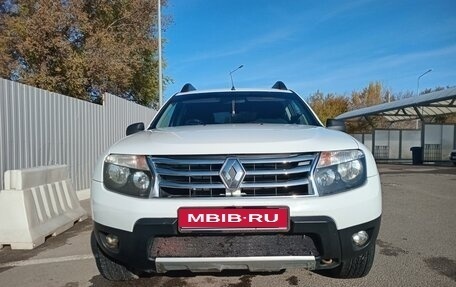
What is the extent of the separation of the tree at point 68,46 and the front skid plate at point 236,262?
576 inches

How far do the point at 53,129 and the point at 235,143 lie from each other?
20.7 feet

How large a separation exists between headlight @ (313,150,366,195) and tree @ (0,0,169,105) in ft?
48.2

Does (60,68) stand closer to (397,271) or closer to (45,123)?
(45,123)

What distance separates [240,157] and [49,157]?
6202mm

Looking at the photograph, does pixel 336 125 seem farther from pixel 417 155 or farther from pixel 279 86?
pixel 417 155

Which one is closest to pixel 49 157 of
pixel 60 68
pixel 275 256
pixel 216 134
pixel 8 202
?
pixel 8 202

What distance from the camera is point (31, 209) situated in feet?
16.3

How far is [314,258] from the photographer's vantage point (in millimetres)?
2686

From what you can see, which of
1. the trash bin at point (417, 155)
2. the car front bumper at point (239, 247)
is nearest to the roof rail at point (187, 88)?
the car front bumper at point (239, 247)

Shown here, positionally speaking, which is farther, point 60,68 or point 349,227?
→ point 60,68

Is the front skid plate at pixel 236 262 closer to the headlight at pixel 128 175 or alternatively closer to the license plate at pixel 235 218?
the license plate at pixel 235 218

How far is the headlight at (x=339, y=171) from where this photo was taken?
9.00 feet

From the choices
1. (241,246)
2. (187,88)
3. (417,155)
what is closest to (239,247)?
(241,246)

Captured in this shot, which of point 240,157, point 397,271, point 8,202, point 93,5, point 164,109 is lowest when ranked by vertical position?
point 397,271
